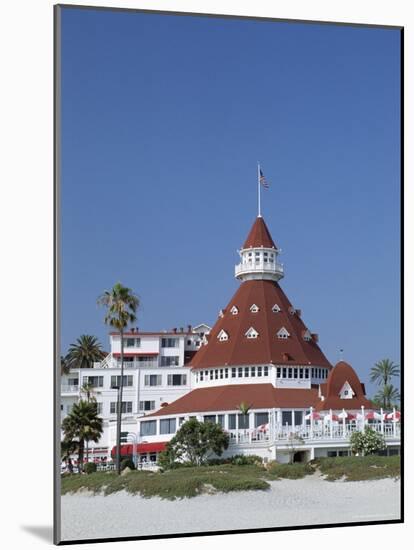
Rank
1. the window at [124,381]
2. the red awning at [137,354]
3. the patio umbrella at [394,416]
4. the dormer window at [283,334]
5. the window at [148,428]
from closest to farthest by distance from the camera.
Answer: the window at [148,428] → the window at [124,381] → the red awning at [137,354] → the patio umbrella at [394,416] → the dormer window at [283,334]

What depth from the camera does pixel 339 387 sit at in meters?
23.5

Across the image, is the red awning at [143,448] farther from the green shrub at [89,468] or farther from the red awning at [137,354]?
the red awning at [137,354]

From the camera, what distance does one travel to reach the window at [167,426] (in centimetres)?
2220

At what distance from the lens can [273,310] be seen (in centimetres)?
2436

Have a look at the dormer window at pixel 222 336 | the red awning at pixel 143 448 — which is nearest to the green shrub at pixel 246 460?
the red awning at pixel 143 448

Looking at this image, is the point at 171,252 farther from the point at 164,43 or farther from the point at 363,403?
the point at 363,403

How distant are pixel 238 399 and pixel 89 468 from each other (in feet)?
11.0

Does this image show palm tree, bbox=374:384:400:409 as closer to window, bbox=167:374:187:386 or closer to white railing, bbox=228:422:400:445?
white railing, bbox=228:422:400:445

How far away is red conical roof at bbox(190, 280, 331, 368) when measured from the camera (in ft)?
76.9

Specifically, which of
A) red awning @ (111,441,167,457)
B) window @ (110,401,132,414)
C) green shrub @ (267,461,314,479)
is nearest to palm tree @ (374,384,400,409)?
green shrub @ (267,461,314,479)

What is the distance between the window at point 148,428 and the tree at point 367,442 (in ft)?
11.7

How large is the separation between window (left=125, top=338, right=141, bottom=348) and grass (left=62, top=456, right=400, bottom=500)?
230cm

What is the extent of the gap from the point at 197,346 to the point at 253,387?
52.0 inches

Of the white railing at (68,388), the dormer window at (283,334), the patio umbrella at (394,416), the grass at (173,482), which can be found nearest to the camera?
the white railing at (68,388)
